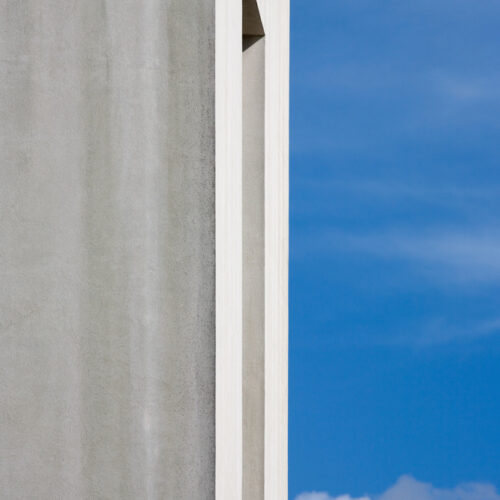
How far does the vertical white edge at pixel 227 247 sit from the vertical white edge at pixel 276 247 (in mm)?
2179

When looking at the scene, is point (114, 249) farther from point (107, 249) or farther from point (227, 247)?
point (227, 247)

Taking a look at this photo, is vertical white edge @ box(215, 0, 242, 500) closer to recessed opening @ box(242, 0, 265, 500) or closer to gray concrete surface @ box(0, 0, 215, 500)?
gray concrete surface @ box(0, 0, 215, 500)

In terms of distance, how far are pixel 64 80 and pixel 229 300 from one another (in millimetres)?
1325

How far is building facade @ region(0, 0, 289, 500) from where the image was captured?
4441 millimetres

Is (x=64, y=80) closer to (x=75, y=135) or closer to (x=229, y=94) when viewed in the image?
(x=75, y=135)

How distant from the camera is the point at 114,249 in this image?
4512 mm

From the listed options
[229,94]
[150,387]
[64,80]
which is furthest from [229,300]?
[64,80]

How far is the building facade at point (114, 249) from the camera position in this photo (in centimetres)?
444

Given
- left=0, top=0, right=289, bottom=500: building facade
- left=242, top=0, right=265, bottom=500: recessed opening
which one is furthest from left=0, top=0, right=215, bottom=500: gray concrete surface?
left=242, top=0, right=265, bottom=500: recessed opening

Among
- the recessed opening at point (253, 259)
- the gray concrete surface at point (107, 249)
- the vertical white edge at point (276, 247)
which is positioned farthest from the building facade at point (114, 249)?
the vertical white edge at point (276, 247)

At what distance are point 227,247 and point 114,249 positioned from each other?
22.4 inches

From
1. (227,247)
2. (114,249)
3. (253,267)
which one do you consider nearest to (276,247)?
(253,267)

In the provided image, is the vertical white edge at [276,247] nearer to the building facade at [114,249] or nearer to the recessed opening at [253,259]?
the recessed opening at [253,259]

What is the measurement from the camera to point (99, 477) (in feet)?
14.9
